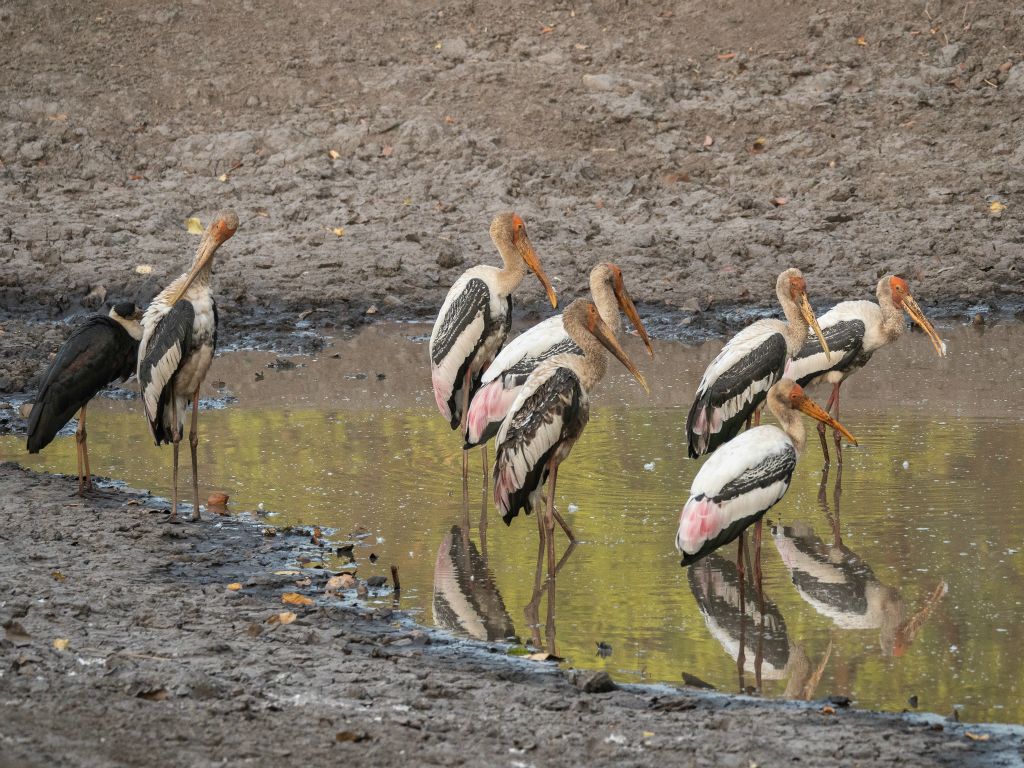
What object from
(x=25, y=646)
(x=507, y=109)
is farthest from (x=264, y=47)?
(x=25, y=646)

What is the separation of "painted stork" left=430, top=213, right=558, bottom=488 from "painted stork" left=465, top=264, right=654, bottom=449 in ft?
1.53

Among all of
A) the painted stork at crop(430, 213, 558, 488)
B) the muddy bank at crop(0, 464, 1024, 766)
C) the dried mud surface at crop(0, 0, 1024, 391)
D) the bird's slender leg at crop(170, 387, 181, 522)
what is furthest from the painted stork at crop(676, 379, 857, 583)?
the dried mud surface at crop(0, 0, 1024, 391)

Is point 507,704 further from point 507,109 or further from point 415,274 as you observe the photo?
point 507,109

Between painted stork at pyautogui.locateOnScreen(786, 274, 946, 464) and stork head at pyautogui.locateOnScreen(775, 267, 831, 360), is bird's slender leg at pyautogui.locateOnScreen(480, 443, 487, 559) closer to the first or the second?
stork head at pyautogui.locateOnScreen(775, 267, 831, 360)

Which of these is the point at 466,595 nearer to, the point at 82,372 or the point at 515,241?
the point at 82,372

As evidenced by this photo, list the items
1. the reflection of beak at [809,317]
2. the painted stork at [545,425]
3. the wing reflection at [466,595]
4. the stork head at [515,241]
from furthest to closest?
the stork head at [515,241], the reflection of beak at [809,317], the painted stork at [545,425], the wing reflection at [466,595]

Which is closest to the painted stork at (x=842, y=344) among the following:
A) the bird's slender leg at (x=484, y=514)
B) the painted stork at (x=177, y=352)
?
the bird's slender leg at (x=484, y=514)

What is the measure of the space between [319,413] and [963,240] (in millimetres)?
6182

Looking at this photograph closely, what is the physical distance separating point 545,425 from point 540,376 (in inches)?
8.7

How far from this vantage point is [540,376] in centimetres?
648

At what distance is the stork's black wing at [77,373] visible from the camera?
24.6ft

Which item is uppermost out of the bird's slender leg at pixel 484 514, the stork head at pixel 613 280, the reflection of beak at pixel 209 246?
the reflection of beak at pixel 209 246

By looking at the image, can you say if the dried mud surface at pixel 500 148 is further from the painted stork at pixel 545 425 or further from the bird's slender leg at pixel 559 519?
the painted stork at pixel 545 425

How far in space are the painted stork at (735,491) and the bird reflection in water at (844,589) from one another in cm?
34
